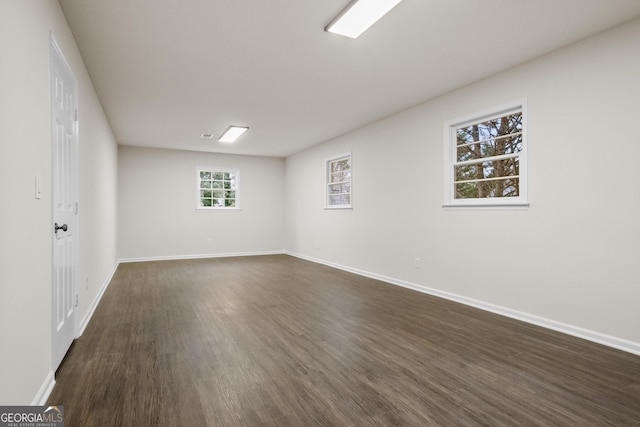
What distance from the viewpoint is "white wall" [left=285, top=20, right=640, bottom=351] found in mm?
2742

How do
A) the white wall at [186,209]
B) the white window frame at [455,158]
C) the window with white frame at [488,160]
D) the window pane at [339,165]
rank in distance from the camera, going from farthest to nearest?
the white wall at [186,209] → the window pane at [339,165] → the window with white frame at [488,160] → the white window frame at [455,158]

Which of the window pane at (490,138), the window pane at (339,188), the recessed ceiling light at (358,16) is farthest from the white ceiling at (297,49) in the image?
the window pane at (339,188)

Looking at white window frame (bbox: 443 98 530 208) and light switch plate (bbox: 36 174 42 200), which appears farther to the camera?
white window frame (bbox: 443 98 530 208)

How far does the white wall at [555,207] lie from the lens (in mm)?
2742

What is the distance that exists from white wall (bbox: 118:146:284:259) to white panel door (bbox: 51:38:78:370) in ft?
16.5

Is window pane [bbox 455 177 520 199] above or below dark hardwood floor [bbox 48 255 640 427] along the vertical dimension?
above

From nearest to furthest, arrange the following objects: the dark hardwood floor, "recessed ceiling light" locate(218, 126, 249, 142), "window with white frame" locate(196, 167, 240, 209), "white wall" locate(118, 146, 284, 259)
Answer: the dark hardwood floor → "recessed ceiling light" locate(218, 126, 249, 142) → "white wall" locate(118, 146, 284, 259) → "window with white frame" locate(196, 167, 240, 209)

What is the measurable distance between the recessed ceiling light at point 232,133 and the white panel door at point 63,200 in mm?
3122

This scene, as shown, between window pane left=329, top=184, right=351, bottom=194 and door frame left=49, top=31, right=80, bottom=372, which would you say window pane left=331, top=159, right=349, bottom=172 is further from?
door frame left=49, top=31, right=80, bottom=372

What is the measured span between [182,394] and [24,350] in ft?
2.66

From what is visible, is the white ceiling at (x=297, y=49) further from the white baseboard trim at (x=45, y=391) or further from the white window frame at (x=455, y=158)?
the white baseboard trim at (x=45, y=391)

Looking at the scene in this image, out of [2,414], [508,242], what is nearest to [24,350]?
[2,414]

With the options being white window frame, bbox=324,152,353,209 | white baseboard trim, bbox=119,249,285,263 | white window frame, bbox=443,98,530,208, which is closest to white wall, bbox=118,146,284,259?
white baseboard trim, bbox=119,249,285,263

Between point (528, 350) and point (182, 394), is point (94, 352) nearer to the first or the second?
point (182, 394)
